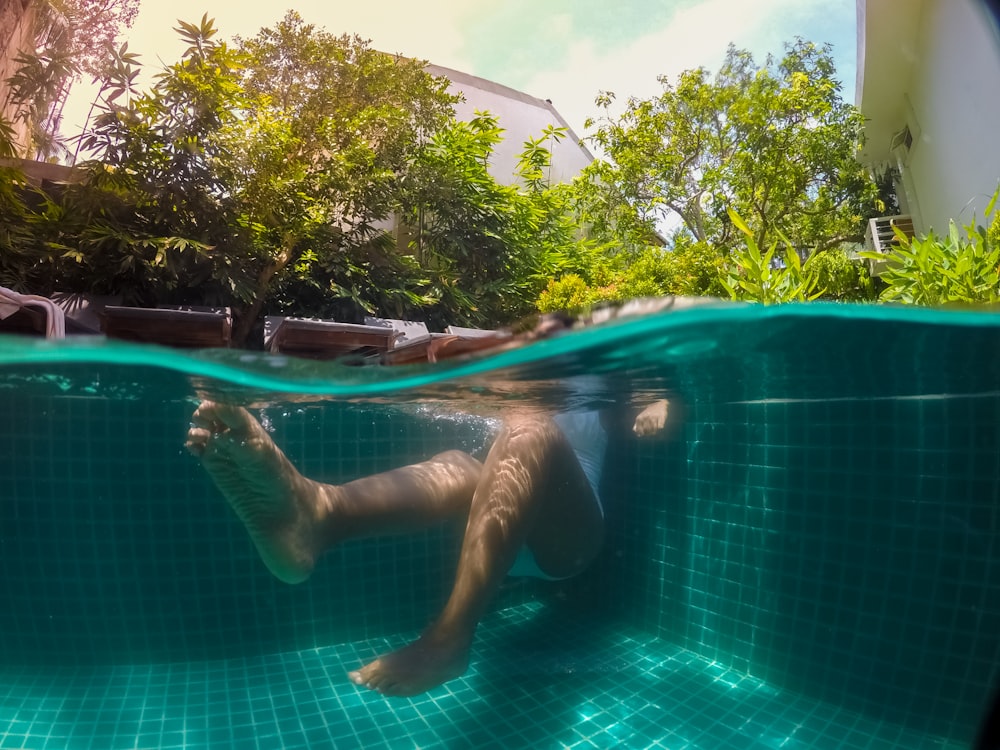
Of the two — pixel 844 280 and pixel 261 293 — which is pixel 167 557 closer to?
pixel 261 293

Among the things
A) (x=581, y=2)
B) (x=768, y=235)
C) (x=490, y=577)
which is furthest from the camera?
(x=581, y=2)

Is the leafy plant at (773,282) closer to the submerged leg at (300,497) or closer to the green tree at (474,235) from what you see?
the submerged leg at (300,497)

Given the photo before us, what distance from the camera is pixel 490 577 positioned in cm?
302

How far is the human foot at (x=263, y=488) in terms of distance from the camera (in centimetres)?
308

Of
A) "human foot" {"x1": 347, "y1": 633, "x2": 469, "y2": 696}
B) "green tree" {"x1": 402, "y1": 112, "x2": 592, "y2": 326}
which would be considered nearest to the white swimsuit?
"human foot" {"x1": 347, "y1": 633, "x2": 469, "y2": 696}

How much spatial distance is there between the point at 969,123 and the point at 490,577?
10.5 m

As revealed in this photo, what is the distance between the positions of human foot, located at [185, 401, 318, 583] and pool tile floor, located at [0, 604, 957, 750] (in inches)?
19.4

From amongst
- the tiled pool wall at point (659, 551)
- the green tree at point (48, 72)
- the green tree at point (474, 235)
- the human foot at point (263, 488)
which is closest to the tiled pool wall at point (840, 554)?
the tiled pool wall at point (659, 551)

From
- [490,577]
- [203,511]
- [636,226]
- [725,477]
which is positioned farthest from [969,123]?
[203,511]

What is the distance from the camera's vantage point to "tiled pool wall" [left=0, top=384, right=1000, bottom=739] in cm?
313

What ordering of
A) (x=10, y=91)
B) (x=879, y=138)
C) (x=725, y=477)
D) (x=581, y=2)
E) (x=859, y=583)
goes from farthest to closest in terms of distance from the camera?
(x=581, y=2) → (x=879, y=138) → (x=10, y=91) → (x=725, y=477) → (x=859, y=583)

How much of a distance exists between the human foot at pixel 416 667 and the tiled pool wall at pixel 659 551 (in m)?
0.12

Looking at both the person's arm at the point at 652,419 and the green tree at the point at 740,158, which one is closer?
the person's arm at the point at 652,419

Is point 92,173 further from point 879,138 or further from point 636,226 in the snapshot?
point 879,138
